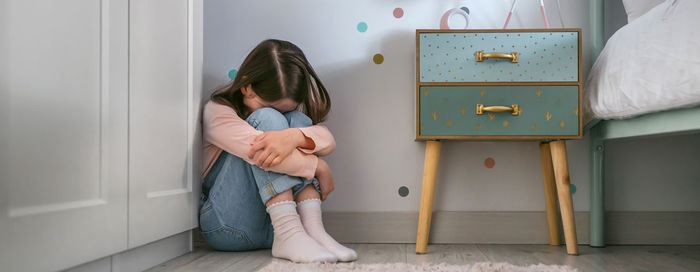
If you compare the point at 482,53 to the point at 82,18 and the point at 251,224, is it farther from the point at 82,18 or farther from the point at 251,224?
the point at 82,18

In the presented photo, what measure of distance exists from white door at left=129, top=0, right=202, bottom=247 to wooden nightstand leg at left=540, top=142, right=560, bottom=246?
0.94m

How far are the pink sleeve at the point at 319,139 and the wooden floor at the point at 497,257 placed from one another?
277mm

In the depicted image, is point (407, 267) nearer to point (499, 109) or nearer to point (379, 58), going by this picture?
point (499, 109)

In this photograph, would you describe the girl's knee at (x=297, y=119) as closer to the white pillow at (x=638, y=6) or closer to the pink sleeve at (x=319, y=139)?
the pink sleeve at (x=319, y=139)

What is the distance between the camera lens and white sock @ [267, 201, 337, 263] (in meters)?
1.14

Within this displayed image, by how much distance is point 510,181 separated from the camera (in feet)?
5.02

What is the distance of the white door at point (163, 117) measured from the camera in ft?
3.34

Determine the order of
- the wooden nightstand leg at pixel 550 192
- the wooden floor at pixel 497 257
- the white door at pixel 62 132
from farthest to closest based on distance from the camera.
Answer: the wooden nightstand leg at pixel 550 192 < the wooden floor at pixel 497 257 < the white door at pixel 62 132

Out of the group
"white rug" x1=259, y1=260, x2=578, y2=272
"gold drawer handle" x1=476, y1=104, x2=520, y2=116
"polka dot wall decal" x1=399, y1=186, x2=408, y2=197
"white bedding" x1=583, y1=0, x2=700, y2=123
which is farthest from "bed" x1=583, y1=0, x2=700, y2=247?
"polka dot wall decal" x1=399, y1=186, x2=408, y2=197

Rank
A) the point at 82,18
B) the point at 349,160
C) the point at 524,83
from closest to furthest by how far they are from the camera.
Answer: the point at 82,18 → the point at 524,83 → the point at 349,160

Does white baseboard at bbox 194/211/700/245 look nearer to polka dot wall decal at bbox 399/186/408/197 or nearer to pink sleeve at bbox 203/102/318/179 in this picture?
polka dot wall decal at bbox 399/186/408/197

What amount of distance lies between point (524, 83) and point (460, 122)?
0.19 meters

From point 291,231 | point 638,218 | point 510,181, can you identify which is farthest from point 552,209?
point 291,231

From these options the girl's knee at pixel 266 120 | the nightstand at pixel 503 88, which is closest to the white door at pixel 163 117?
the girl's knee at pixel 266 120
